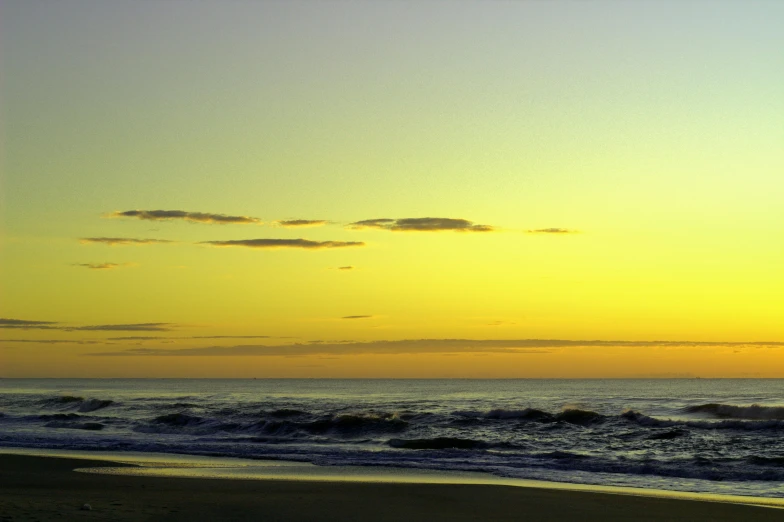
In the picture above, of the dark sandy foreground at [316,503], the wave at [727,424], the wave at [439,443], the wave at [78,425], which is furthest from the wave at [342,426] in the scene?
the dark sandy foreground at [316,503]

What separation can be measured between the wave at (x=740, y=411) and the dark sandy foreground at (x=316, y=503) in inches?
1344

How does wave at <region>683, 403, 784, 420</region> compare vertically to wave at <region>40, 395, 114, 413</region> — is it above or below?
above

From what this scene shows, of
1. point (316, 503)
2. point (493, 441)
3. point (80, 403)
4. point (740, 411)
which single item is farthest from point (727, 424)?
point (80, 403)

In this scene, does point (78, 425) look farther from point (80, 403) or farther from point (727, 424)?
point (727, 424)

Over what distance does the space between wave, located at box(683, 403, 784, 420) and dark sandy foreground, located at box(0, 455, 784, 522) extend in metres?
34.1

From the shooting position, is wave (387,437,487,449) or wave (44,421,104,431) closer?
wave (387,437,487,449)

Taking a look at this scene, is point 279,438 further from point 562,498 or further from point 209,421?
point 562,498

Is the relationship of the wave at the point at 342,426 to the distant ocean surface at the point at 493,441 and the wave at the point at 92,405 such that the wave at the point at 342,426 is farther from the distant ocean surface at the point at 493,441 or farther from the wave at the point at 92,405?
the wave at the point at 92,405

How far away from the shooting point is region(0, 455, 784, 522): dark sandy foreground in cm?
1457

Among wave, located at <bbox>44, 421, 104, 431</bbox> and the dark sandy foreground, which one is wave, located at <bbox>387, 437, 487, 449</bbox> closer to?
the dark sandy foreground

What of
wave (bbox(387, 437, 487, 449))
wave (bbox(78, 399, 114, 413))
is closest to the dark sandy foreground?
wave (bbox(387, 437, 487, 449))

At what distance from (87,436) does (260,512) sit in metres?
23.5

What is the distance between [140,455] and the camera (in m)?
27.7

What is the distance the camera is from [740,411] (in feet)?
166
